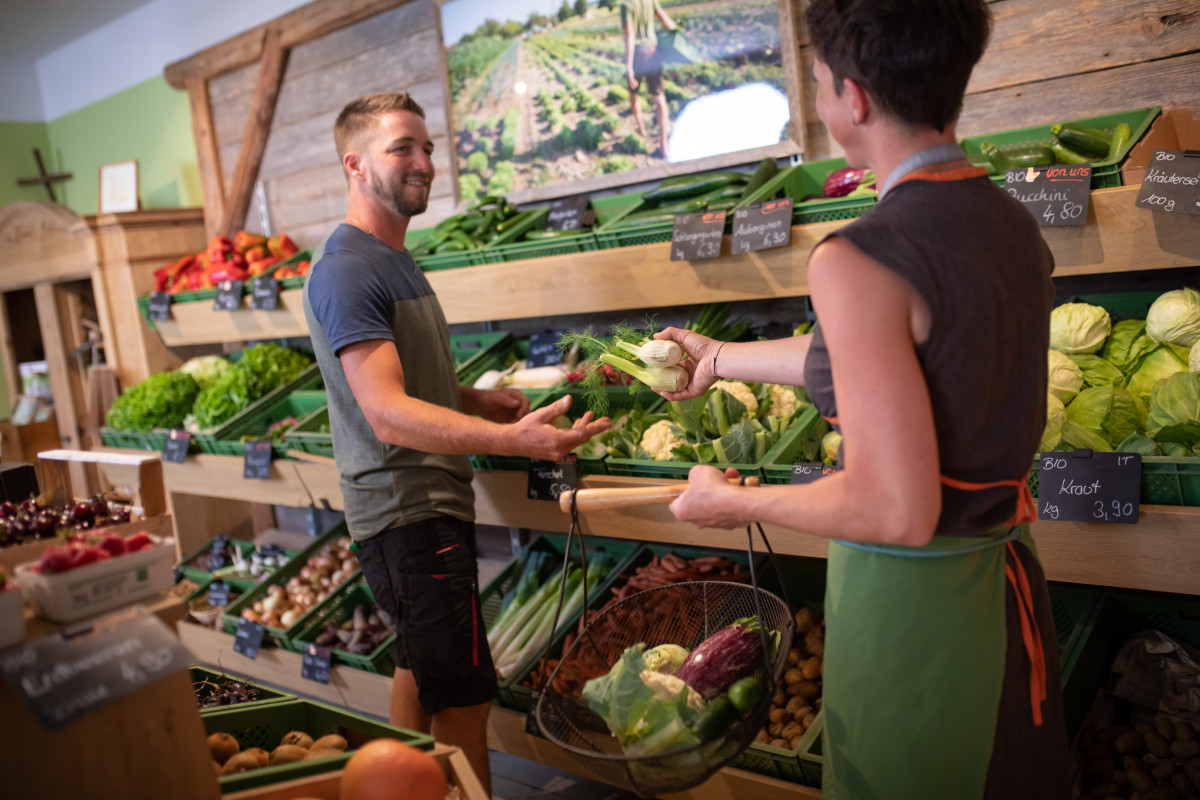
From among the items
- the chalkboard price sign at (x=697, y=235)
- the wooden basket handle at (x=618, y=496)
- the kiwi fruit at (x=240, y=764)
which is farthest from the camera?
the chalkboard price sign at (x=697, y=235)

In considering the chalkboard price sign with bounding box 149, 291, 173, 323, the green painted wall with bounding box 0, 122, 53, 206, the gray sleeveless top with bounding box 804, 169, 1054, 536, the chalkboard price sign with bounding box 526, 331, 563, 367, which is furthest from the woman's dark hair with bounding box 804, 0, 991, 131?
the green painted wall with bounding box 0, 122, 53, 206

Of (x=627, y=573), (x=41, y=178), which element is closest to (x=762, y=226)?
(x=627, y=573)

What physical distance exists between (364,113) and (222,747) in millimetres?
1655

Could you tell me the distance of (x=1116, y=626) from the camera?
2479mm

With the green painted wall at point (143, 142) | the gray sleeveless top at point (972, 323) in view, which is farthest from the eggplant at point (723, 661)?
the green painted wall at point (143, 142)

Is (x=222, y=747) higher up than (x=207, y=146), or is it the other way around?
(x=207, y=146)

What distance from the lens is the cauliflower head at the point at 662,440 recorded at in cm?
270

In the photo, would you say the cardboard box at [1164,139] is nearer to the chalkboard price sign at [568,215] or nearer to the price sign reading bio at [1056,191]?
the price sign reading bio at [1056,191]

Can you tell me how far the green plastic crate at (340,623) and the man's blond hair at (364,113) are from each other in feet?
5.58

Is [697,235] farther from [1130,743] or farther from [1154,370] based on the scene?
[1130,743]

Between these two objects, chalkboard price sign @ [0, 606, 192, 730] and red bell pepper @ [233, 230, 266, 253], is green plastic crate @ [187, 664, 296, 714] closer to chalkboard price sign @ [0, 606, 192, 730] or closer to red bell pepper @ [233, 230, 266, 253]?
chalkboard price sign @ [0, 606, 192, 730]

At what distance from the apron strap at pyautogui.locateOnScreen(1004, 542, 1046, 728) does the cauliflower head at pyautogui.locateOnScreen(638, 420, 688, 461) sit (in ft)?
4.54

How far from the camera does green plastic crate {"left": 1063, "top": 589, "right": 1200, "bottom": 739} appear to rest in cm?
225

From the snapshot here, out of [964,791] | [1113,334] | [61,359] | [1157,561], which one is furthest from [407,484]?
[61,359]
